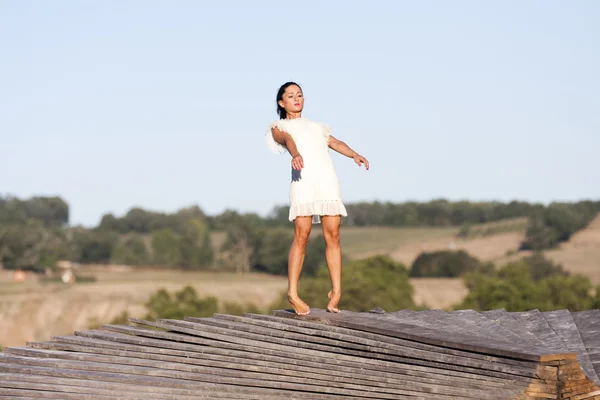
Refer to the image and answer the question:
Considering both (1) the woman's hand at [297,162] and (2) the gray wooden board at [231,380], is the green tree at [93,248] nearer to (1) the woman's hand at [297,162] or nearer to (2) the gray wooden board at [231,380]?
(1) the woman's hand at [297,162]

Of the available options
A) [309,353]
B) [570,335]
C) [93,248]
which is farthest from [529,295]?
[93,248]

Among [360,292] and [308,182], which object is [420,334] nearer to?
[308,182]

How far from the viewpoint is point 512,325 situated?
12164mm

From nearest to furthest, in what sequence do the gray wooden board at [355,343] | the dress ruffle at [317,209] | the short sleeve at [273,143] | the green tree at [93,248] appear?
the gray wooden board at [355,343]
the dress ruffle at [317,209]
the short sleeve at [273,143]
the green tree at [93,248]

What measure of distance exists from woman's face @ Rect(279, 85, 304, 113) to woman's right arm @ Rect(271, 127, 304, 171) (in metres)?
0.37

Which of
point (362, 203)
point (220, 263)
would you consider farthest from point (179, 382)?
point (362, 203)

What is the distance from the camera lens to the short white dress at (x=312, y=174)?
11828mm

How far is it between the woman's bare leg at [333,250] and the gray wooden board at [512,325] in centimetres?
197

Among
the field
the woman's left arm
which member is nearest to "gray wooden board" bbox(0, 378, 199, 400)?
the woman's left arm

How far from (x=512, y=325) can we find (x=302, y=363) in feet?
10.5

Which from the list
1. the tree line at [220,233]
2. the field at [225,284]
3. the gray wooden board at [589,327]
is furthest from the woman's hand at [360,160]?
the tree line at [220,233]

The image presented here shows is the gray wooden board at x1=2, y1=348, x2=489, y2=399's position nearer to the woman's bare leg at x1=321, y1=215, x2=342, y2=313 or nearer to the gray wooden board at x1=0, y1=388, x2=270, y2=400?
the gray wooden board at x1=0, y1=388, x2=270, y2=400

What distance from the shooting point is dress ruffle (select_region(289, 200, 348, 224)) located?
1180 cm

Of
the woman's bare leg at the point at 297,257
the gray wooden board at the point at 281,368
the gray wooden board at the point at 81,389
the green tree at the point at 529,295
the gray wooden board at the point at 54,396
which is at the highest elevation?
the woman's bare leg at the point at 297,257
